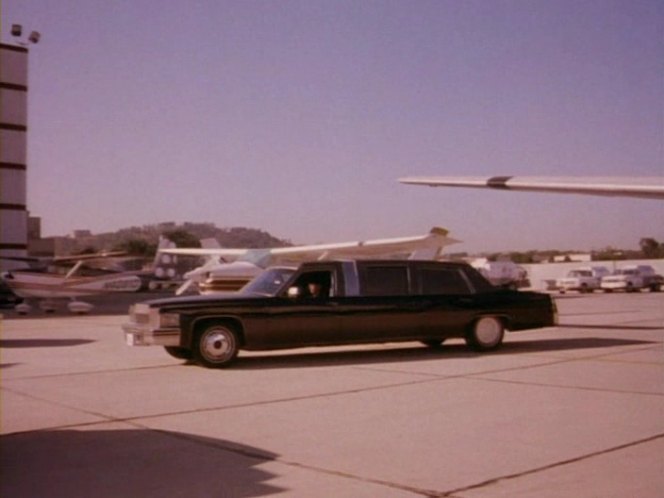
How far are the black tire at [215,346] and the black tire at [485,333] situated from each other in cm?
378

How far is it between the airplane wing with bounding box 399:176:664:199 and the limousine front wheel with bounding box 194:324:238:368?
4.03 m

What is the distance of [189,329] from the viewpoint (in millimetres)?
11164

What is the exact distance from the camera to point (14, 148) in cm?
4406

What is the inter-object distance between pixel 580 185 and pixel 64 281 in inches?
950

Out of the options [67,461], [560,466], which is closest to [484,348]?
[560,466]

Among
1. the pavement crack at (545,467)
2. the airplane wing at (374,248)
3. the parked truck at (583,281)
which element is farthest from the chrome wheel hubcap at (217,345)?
the parked truck at (583,281)

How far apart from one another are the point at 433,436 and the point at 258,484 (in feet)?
5.92

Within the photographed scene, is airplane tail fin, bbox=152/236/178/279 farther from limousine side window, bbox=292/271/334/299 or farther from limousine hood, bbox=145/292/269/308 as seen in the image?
limousine hood, bbox=145/292/269/308

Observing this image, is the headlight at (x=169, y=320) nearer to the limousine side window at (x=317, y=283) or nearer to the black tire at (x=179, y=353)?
the black tire at (x=179, y=353)

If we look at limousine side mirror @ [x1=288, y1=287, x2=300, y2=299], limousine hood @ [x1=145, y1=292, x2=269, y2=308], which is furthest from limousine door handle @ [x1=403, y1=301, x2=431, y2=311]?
limousine hood @ [x1=145, y1=292, x2=269, y2=308]

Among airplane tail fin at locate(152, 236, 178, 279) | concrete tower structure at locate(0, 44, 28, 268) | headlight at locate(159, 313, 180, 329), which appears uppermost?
concrete tower structure at locate(0, 44, 28, 268)

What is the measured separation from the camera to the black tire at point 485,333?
1272 centimetres

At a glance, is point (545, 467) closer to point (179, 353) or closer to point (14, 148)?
point (179, 353)

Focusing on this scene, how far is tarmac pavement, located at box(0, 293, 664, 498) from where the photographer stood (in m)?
5.14
